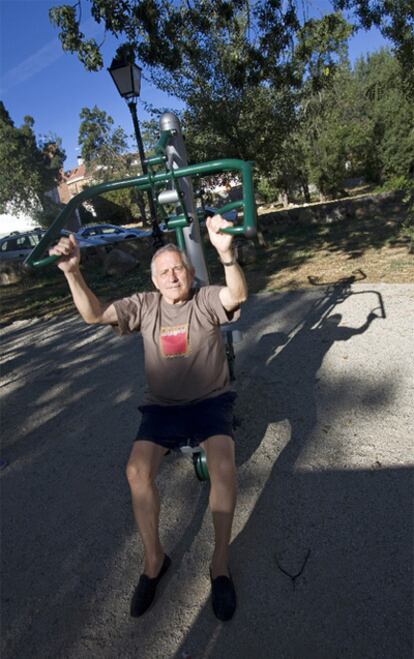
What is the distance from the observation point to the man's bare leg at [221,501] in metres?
1.80

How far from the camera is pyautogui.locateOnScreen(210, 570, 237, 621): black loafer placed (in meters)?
1.67

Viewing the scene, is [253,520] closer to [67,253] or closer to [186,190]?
[67,253]

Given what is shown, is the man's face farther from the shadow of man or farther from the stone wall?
the stone wall

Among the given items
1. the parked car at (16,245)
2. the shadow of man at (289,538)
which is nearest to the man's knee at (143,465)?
the shadow of man at (289,538)

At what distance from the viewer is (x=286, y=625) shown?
1.60 meters

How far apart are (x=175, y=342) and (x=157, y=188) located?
0.88 metres

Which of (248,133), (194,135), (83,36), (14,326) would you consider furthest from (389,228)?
(14,326)

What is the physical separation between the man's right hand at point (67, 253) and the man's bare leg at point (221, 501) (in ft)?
3.49

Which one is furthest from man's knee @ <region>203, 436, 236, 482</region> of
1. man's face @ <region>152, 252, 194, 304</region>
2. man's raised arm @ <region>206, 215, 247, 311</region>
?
man's face @ <region>152, 252, 194, 304</region>

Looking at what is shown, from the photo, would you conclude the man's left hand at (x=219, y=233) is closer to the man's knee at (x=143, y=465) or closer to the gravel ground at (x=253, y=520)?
the man's knee at (x=143, y=465)

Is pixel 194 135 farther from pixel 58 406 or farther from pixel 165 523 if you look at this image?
pixel 165 523

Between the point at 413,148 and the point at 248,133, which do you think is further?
the point at 413,148

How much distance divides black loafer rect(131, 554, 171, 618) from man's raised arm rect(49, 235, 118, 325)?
117cm

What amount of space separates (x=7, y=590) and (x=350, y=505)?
1.66 metres
